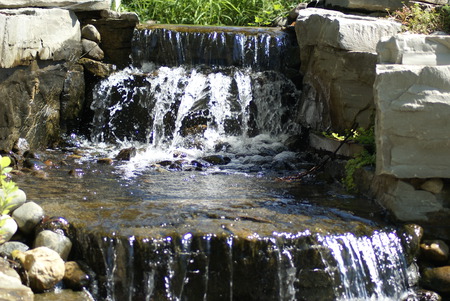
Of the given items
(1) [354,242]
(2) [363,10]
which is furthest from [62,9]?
(1) [354,242]

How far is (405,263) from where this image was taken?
5.23 metres

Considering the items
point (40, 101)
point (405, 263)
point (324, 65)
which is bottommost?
point (405, 263)

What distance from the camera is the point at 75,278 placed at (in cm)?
463

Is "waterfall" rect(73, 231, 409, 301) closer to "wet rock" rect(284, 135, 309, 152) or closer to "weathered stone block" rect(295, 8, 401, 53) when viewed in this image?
"weathered stone block" rect(295, 8, 401, 53)

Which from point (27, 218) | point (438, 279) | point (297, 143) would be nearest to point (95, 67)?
point (297, 143)

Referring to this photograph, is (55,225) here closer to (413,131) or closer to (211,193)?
(211,193)

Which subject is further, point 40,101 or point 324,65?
point 40,101

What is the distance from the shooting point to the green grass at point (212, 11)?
10383mm

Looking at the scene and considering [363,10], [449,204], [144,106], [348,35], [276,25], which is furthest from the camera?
[276,25]

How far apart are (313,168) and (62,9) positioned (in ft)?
11.5

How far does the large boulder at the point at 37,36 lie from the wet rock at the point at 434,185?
14.0 feet

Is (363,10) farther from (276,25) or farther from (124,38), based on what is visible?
(124,38)

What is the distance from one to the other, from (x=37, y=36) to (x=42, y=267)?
375 centimetres

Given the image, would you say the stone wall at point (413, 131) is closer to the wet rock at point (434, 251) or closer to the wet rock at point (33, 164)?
the wet rock at point (434, 251)
